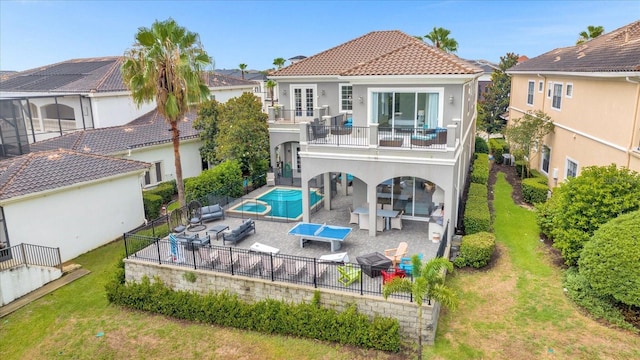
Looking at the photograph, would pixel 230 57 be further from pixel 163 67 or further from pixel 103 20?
pixel 163 67

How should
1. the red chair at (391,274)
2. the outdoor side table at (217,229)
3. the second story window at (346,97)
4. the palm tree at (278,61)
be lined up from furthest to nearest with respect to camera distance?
the palm tree at (278,61) < the second story window at (346,97) < the outdoor side table at (217,229) < the red chair at (391,274)

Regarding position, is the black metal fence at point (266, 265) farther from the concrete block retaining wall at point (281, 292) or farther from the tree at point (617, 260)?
the tree at point (617, 260)

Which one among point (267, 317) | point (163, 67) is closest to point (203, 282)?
point (267, 317)

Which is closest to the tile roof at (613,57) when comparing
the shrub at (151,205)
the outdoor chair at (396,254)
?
the outdoor chair at (396,254)

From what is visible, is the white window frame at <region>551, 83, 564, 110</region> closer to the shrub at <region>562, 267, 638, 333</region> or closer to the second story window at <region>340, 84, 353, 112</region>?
the second story window at <region>340, 84, 353, 112</region>

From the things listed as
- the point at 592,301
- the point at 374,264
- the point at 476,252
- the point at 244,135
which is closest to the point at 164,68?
the point at 244,135

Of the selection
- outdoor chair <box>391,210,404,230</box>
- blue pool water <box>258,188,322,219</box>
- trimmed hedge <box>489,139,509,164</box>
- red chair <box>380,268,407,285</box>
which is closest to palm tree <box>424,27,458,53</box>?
trimmed hedge <box>489,139,509,164</box>
